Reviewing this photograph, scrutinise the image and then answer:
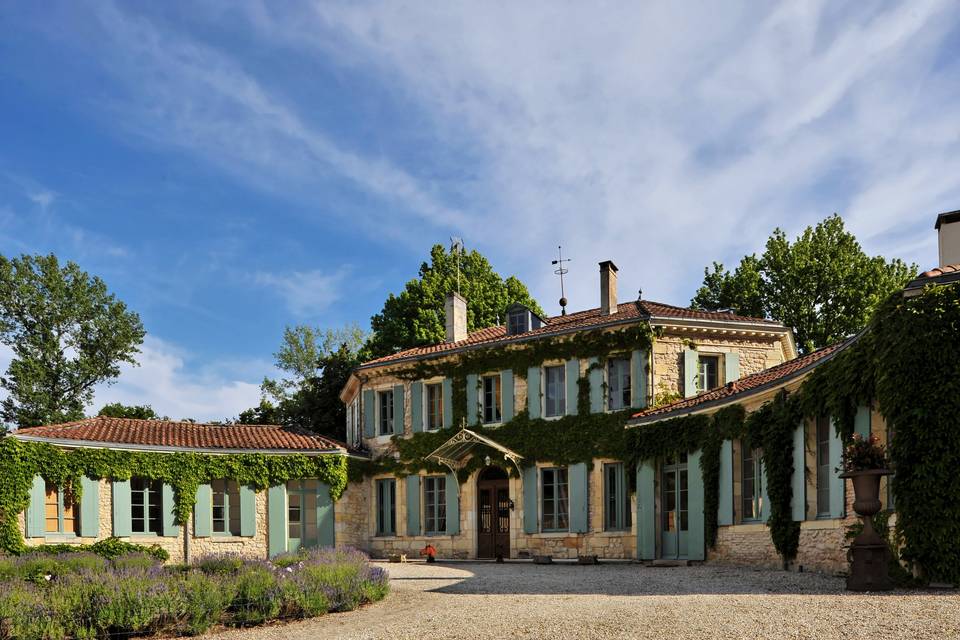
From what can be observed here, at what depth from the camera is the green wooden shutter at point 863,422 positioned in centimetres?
1258

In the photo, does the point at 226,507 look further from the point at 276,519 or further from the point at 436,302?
the point at 436,302

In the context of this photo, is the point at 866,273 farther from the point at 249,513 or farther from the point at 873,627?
the point at 873,627

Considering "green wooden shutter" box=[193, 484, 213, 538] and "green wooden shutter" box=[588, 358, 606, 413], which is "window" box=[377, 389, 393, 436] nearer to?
"green wooden shutter" box=[193, 484, 213, 538]

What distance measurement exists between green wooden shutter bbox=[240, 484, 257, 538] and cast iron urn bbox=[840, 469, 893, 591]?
16.0m

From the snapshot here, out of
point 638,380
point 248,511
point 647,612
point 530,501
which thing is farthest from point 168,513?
point 647,612

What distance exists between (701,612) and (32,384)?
106ft

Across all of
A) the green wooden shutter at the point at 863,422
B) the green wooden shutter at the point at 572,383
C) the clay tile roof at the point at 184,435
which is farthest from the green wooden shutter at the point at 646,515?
the clay tile roof at the point at 184,435

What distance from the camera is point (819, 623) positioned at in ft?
27.2

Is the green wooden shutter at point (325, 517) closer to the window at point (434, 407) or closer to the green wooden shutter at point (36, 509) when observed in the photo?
the window at point (434, 407)

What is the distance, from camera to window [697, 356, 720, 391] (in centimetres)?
2192

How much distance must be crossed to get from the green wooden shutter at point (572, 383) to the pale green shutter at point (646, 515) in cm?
273

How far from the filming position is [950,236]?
45.7 feet

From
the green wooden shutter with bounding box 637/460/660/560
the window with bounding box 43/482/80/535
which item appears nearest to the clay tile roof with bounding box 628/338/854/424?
the green wooden shutter with bounding box 637/460/660/560

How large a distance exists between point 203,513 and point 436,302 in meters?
13.5
